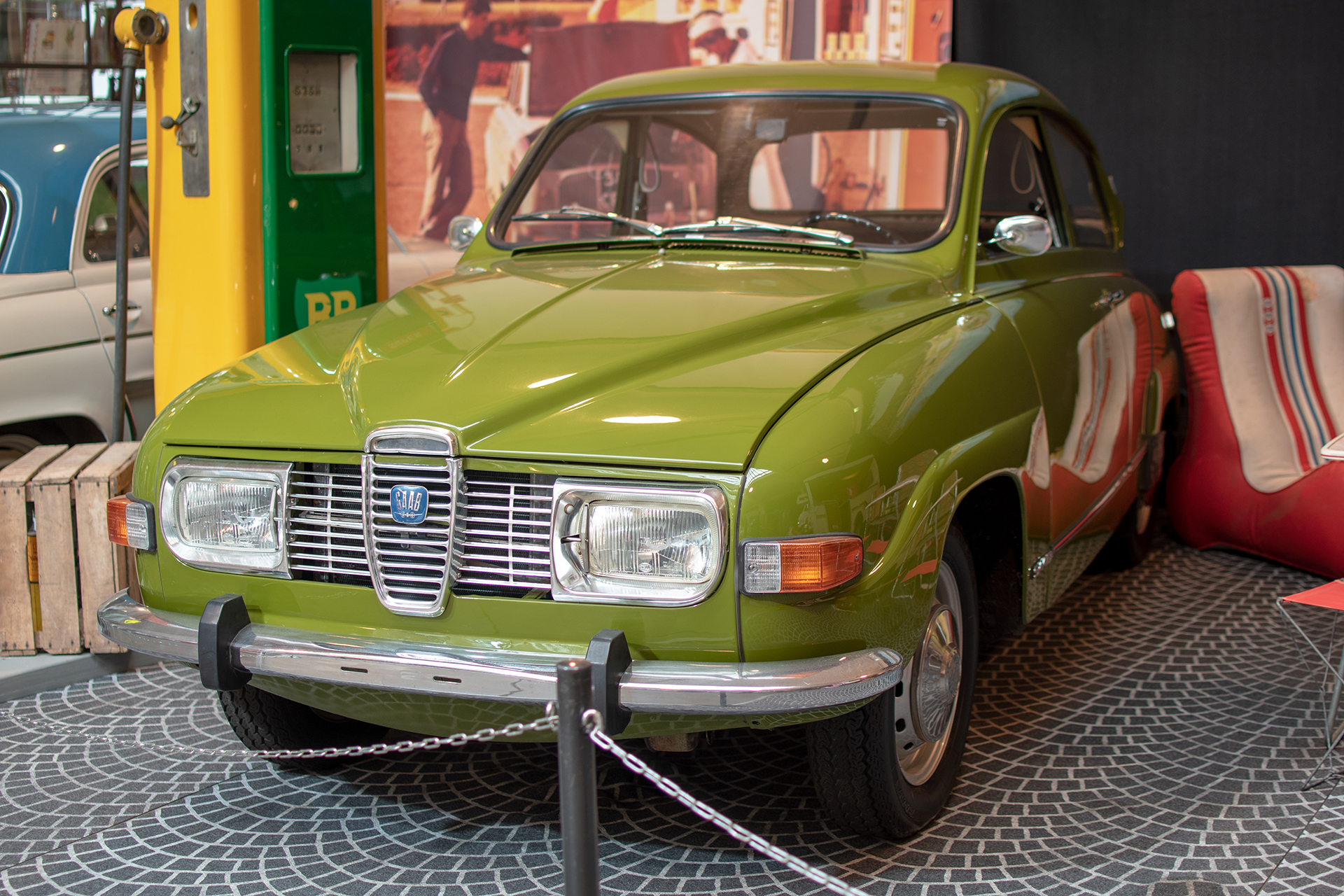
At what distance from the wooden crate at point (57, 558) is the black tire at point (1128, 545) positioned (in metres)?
3.63

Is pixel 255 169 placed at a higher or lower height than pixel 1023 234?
higher

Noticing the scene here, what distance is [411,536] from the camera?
2.36 m

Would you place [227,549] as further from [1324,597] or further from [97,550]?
[1324,597]

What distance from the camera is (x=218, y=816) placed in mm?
2926

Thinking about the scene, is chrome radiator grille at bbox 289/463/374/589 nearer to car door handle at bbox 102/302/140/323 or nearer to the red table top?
the red table top

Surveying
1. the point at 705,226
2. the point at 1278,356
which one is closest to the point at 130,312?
the point at 705,226

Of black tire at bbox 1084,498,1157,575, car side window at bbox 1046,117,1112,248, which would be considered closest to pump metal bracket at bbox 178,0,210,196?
car side window at bbox 1046,117,1112,248

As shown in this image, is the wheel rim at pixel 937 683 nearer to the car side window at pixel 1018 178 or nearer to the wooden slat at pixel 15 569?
the car side window at pixel 1018 178

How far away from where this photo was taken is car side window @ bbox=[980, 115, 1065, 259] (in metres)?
3.95

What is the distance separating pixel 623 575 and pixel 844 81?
204cm

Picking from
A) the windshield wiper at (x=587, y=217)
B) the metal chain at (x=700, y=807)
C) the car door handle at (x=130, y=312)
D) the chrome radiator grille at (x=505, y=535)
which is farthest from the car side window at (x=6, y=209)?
the metal chain at (x=700, y=807)

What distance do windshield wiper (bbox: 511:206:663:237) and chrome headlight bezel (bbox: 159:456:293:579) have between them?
1.39 m

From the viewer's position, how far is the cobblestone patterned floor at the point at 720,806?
2.61 m

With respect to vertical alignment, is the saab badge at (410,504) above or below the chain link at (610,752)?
above
